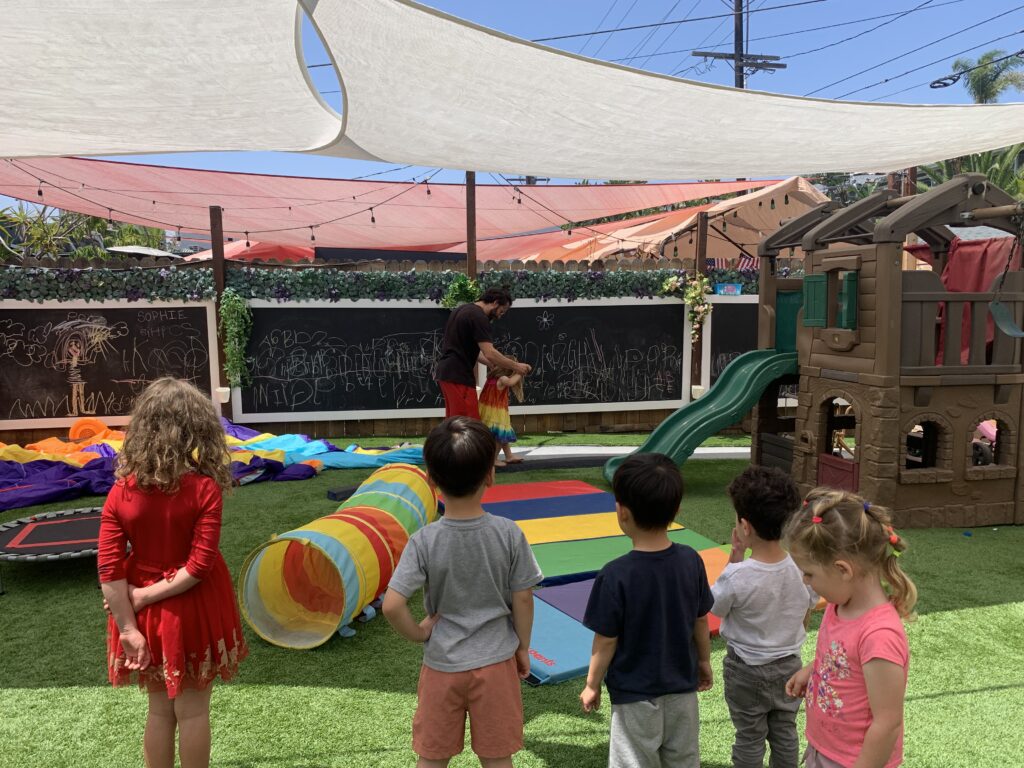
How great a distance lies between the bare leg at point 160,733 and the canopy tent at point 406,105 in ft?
9.47

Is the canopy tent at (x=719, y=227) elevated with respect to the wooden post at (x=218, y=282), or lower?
elevated

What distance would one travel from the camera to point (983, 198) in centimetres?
624

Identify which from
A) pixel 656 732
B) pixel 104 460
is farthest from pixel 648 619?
pixel 104 460

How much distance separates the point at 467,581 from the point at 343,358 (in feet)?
27.3

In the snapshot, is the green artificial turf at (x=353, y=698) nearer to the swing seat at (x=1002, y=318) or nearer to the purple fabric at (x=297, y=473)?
the swing seat at (x=1002, y=318)

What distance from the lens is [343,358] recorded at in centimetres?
1023

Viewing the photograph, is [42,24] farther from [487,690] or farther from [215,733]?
[487,690]

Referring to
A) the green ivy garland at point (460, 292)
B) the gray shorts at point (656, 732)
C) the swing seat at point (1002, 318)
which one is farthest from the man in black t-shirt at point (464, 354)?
the gray shorts at point (656, 732)

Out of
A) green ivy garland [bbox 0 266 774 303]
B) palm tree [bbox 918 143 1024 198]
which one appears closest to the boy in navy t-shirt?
green ivy garland [bbox 0 266 774 303]

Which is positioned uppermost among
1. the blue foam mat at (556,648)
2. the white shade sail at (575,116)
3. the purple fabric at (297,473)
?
the white shade sail at (575,116)

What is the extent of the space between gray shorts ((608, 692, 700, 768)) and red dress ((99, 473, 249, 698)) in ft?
4.10

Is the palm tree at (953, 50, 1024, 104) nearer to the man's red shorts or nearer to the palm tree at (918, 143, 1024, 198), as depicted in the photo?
the palm tree at (918, 143, 1024, 198)

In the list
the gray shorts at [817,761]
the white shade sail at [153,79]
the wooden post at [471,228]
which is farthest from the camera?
the wooden post at [471,228]

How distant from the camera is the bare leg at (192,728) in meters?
2.47
